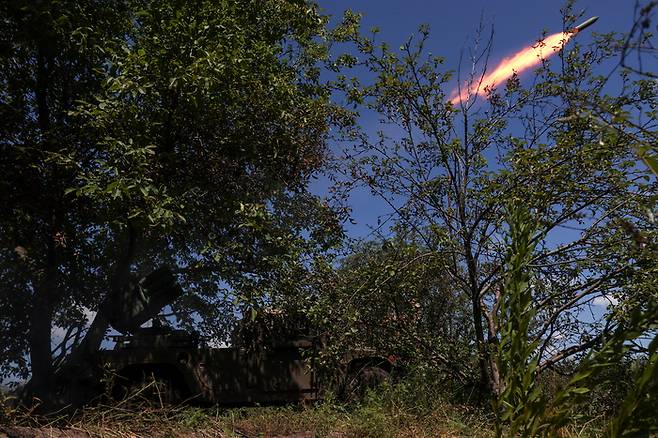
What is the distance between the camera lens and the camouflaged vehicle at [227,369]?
375 inches

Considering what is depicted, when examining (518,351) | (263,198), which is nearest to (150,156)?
(263,198)

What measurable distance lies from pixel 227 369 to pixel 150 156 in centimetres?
403

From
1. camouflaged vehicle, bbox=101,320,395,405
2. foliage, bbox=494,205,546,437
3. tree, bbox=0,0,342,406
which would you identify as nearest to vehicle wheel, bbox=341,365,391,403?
camouflaged vehicle, bbox=101,320,395,405

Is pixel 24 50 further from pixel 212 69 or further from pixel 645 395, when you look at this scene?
pixel 645 395

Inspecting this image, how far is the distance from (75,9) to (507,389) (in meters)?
8.82

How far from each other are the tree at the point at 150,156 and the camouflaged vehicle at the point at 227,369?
83cm

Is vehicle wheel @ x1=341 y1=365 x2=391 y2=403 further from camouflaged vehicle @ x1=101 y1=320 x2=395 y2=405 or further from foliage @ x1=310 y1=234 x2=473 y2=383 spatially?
foliage @ x1=310 y1=234 x2=473 y2=383

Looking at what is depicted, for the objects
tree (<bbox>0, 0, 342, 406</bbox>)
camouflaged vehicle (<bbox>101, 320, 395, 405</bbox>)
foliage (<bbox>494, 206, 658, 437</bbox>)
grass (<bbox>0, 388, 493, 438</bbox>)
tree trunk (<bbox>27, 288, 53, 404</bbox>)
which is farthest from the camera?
tree trunk (<bbox>27, 288, 53, 404</bbox>)

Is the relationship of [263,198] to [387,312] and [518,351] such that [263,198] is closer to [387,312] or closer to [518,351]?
[387,312]

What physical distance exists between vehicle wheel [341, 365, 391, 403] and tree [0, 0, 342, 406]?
8.18 ft

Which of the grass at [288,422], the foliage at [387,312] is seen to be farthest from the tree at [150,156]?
the grass at [288,422]

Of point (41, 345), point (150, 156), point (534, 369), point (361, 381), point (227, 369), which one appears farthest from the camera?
point (41, 345)

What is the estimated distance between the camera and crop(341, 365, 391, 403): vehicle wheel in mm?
9836

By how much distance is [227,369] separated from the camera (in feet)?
32.8
